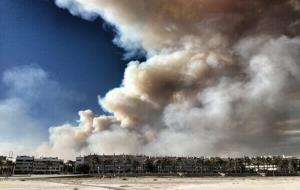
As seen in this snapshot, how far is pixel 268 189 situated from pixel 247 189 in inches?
176

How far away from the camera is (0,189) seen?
81.0 meters

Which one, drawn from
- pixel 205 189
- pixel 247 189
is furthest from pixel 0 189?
Result: pixel 247 189

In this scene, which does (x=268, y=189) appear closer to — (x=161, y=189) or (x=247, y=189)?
(x=247, y=189)

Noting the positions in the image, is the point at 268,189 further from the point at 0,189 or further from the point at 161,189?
the point at 0,189

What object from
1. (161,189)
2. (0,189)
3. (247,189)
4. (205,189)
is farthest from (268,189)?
(0,189)

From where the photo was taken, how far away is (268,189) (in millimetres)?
77938

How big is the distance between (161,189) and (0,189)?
3295 cm

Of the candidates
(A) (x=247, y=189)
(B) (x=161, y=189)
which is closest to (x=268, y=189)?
(A) (x=247, y=189)

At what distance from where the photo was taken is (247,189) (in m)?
77.0

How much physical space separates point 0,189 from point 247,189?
4972 cm

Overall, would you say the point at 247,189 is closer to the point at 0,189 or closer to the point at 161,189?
the point at 161,189

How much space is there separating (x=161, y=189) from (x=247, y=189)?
661 inches

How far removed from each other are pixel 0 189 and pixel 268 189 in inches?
2126
